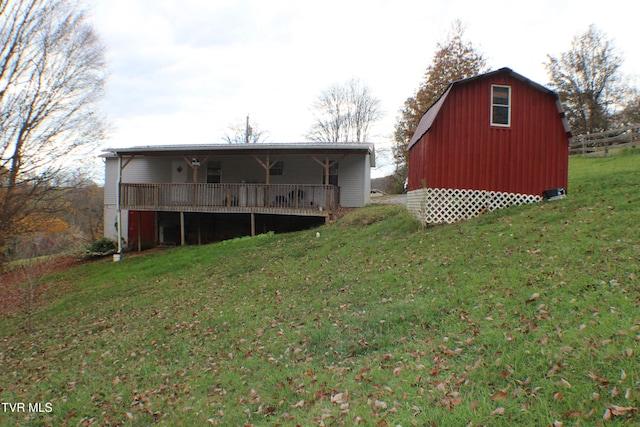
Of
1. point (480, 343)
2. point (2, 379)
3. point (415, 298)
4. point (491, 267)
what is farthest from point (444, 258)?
point (2, 379)

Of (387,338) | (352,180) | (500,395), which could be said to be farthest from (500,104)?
(500,395)

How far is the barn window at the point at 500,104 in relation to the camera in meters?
11.9

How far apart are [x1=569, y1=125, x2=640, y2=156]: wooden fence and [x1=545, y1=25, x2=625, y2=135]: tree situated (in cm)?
547

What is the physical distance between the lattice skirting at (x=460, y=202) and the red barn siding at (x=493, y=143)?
0.59ft

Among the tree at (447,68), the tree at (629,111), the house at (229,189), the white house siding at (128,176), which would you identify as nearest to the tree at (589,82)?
the tree at (629,111)

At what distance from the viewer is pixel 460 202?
11773 millimetres

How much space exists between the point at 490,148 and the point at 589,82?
2476 cm

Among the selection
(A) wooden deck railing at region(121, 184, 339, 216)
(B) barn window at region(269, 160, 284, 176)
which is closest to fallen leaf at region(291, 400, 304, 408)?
(A) wooden deck railing at region(121, 184, 339, 216)

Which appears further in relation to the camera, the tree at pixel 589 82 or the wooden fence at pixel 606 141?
the tree at pixel 589 82

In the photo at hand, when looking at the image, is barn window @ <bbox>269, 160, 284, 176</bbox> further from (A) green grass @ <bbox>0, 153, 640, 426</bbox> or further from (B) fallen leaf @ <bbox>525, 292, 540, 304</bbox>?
(B) fallen leaf @ <bbox>525, 292, 540, 304</bbox>

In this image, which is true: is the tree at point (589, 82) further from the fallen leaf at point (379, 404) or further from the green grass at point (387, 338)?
the fallen leaf at point (379, 404)

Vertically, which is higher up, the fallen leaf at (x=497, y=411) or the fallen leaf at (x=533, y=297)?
the fallen leaf at (x=533, y=297)

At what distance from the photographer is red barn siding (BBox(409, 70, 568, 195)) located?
1175 centimetres

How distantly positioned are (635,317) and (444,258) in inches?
167
